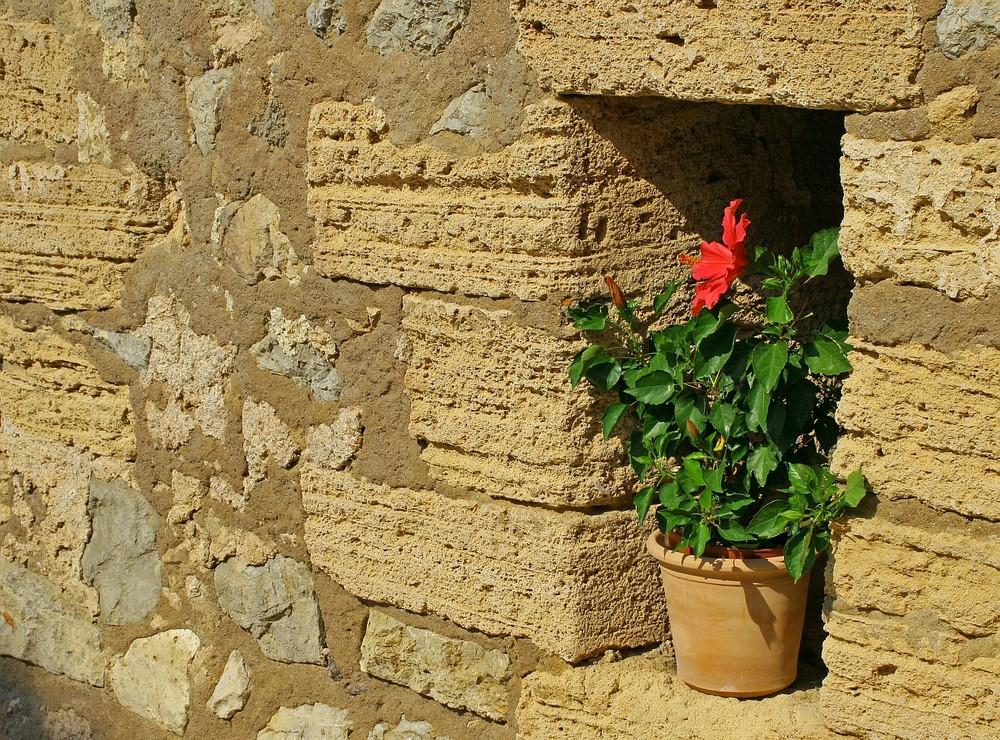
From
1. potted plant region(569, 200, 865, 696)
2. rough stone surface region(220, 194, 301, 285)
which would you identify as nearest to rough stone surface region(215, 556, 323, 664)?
rough stone surface region(220, 194, 301, 285)

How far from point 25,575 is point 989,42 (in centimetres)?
288

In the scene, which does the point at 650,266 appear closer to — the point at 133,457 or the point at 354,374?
the point at 354,374

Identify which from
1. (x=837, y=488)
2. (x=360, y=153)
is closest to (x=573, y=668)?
(x=837, y=488)

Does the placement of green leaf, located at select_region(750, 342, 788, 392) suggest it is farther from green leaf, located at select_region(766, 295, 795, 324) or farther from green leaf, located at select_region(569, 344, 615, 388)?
green leaf, located at select_region(569, 344, 615, 388)

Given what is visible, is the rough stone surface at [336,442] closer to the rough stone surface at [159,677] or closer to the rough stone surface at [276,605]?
the rough stone surface at [276,605]

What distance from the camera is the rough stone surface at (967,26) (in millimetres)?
1723

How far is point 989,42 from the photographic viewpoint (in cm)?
174

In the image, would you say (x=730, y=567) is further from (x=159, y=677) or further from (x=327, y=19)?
(x=159, y=677)

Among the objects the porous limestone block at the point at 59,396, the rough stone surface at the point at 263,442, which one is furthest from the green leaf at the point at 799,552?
the porous limestone block at the point at 59,396

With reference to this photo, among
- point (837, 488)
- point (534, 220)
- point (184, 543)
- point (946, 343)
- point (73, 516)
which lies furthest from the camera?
point (73, 516)

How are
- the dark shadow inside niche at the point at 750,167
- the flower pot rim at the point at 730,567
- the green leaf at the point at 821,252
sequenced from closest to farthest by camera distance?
the green leaf at the point at 821,252, the flower pot rim at the point at 730,567, the dark shadow inside niche at the point at 750,167

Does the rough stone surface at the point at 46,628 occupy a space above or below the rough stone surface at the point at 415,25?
below

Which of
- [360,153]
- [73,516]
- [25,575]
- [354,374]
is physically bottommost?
[25,575]

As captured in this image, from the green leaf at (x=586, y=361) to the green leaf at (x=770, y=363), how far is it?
0.30 m
